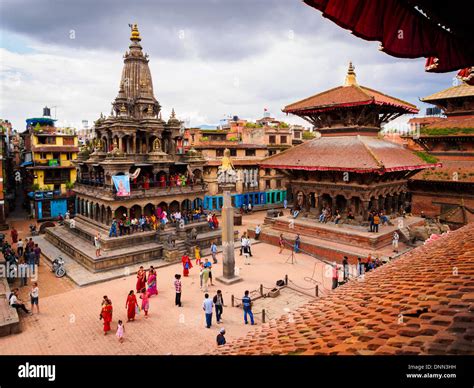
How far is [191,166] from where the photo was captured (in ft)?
99.8

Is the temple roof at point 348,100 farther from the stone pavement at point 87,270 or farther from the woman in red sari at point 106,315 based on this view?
the woman in red sari at point 106,315

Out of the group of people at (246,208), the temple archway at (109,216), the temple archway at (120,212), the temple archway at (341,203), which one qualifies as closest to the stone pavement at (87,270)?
the temple archway at (109,216)

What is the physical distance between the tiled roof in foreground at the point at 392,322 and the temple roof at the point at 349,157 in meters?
17.5

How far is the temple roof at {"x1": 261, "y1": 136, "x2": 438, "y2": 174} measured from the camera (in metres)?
22.2

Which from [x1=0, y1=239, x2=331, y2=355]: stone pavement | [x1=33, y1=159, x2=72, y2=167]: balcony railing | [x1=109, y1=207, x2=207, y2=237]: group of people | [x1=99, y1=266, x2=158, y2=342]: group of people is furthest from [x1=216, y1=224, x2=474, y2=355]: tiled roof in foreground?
[x1=33, y1=159, x2=72, y2=167]: balcony railing

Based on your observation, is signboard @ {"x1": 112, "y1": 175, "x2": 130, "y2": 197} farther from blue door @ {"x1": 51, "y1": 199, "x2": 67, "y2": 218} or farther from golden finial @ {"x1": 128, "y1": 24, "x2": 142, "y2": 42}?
blue door @ {"x1": 51, "y1": 199, "x2": 67, "y2": 218}

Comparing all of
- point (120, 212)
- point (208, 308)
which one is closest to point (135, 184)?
Answer: point (120, 212)

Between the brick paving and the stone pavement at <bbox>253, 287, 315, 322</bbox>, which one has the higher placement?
the stone pavement at <bbox>253, 287, 315, 322</bbox>

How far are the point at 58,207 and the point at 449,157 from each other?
40308 mm

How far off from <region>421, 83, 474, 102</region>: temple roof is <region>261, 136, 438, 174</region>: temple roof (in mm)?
7018

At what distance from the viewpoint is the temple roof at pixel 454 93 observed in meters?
29.3

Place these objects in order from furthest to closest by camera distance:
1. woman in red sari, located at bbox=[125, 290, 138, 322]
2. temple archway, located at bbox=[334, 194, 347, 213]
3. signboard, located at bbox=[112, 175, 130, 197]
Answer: temple archway, located at bbox=[334, 194, 347, 213] → signboard, located at bbox=[112, 175, 130, 197] → woman in red sari, located at bbox=[125, 290, 138, 322]

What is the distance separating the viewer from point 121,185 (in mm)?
24109

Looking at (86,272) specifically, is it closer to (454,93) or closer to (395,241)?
(395,241)
